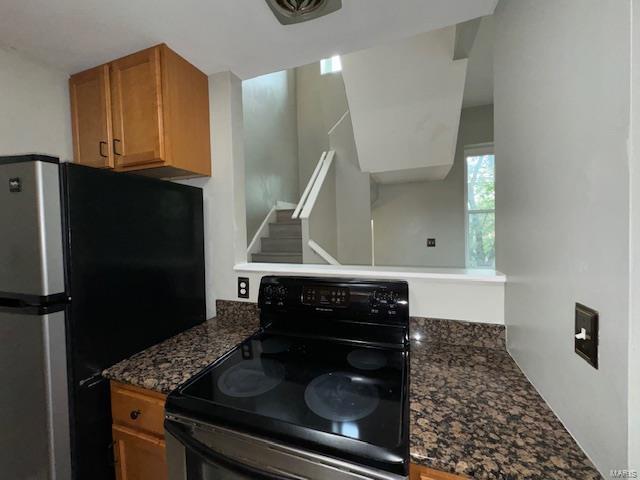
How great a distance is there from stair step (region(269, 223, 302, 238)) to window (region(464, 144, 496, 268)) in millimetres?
2599

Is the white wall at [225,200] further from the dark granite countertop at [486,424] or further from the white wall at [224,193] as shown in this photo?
the dark granite countertop at [486,424]

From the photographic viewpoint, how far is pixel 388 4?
1045 millimetres

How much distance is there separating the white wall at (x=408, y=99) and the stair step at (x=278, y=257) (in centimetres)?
137

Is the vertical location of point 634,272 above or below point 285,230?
below

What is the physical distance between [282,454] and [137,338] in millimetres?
824

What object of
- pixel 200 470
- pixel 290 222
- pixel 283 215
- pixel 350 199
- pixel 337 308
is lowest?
pixel 200 470

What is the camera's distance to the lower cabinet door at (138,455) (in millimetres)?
936

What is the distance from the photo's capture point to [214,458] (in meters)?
0.72

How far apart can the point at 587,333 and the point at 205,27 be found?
1613 mm

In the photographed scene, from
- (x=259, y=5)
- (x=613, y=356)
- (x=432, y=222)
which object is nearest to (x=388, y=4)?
(x=259, y=5)

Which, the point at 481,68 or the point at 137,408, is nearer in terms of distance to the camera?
the point at 137,408

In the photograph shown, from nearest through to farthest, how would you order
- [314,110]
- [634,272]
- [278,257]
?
[634,272] → [278,257] → [314,110]

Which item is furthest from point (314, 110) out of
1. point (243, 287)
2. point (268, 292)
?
point (268, 292)

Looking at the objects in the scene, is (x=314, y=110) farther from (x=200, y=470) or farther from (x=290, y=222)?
(x=200, y=470)
